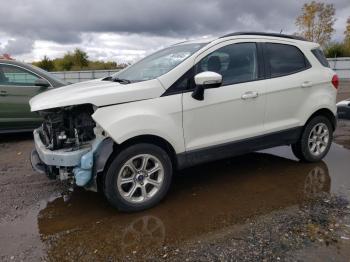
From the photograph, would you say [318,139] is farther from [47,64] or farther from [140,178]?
[47,64]

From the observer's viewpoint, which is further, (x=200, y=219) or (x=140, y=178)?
(x=140, y=178)

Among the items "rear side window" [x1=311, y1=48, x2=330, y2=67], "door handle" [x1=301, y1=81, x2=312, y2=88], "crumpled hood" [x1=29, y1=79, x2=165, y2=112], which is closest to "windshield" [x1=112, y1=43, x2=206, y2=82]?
"crumpled hood" [x1=29, y1=79, x2=165, y2=112]

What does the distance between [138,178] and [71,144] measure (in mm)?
796

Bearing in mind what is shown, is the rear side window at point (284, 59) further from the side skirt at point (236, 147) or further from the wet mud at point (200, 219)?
the wet mud at point (200, 219)

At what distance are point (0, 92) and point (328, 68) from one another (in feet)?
19.0

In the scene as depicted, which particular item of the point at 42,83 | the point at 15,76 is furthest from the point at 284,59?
the point at 15,76

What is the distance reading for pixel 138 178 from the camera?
368 centimetres

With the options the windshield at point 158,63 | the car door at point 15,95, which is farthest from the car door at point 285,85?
the car door at point 15,95

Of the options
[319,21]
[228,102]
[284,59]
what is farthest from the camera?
[319,21]

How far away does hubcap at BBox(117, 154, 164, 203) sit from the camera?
362 centimetres

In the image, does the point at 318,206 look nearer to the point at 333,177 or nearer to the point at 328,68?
the point at 333,177

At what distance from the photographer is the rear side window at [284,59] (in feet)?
15.0

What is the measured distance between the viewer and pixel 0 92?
21.8 ft

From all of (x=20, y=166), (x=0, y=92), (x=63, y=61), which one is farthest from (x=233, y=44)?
(x=63, y=61)
